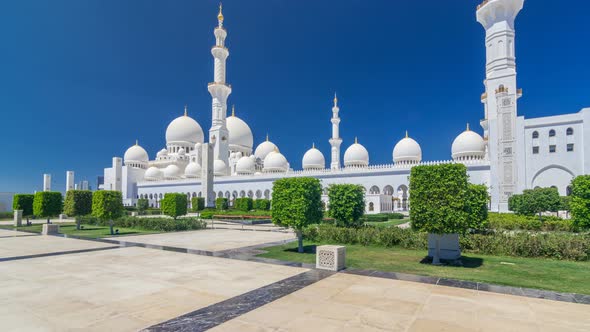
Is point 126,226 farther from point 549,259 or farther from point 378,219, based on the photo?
point 549,259

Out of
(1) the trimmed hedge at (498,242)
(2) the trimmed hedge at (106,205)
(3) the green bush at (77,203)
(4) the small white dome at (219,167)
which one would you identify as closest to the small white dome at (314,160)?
(4) the small white dome at (219,167)

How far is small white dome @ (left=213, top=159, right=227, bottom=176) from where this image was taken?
54803 millimetres

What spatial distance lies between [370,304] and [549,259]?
8912 millimetres

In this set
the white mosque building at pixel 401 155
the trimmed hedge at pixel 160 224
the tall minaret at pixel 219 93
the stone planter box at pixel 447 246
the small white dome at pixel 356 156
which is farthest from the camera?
the tall minaret at pixel 219 93

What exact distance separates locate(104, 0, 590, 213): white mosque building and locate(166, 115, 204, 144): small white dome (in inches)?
7.6

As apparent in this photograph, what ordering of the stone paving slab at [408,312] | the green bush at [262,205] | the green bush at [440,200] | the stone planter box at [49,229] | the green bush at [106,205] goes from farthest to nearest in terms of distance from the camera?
the green bush at [262,205], the green bush at [106,205], the stone planter box at [49,229], the green bush at [440,200], the stone paving slab at [408,312]

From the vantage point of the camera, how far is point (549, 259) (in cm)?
1104

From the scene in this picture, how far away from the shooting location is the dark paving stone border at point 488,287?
6.49m

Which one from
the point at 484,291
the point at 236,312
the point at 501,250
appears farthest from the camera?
the point at 501,250

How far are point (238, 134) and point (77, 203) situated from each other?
44.6 meters

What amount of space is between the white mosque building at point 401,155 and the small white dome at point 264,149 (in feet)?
0.71

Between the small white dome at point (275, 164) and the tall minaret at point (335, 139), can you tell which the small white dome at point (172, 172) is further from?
the tall minaret at point (335, 139)

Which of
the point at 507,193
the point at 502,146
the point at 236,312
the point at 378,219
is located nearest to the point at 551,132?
the point at 502,146

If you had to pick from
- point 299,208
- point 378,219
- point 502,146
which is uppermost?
point 502,146
